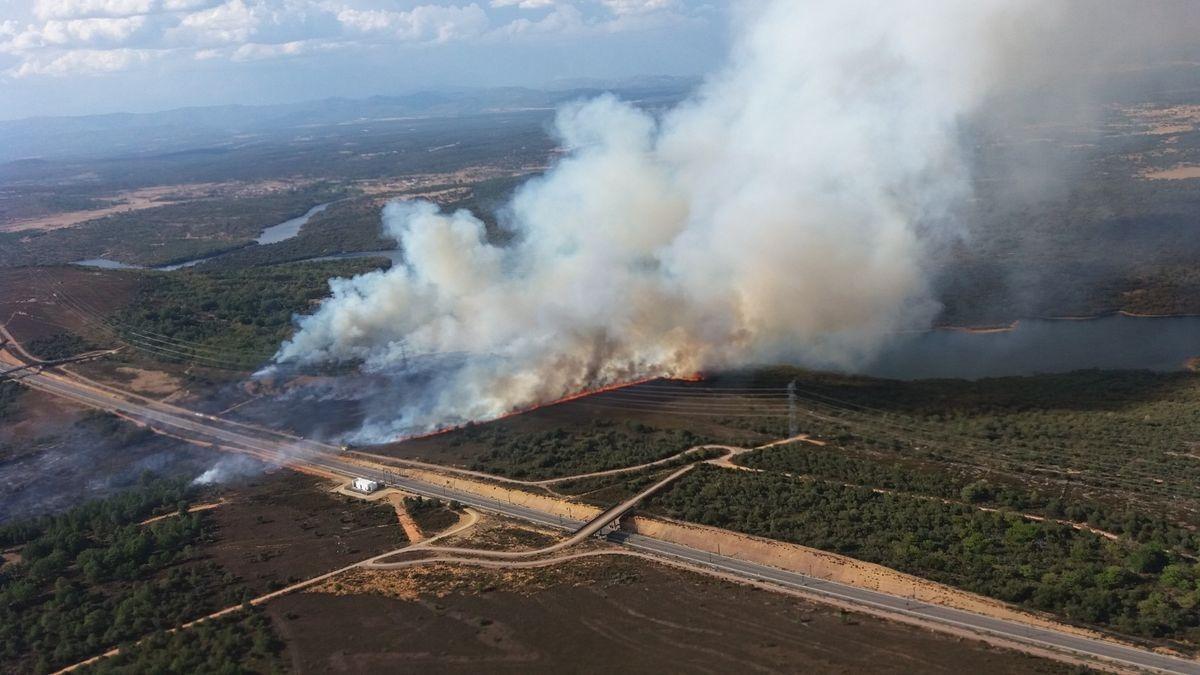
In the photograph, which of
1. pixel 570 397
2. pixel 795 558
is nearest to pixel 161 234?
pixel 570 397

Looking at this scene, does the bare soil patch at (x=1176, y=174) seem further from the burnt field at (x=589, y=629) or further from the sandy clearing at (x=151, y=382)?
the sandy clearing at (x=151, y=382)

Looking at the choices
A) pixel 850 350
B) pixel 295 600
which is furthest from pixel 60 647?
pixel 850 350

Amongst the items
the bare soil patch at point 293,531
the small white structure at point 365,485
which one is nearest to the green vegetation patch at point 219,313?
the bare soil patch at point 293,531

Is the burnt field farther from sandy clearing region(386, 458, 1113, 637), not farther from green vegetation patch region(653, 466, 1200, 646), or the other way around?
green vegetation patch region(653, 466, 1200, 646)

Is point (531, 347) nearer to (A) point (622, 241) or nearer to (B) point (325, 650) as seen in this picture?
(A) point (622, 241)

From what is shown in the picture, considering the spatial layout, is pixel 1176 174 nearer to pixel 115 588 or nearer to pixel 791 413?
pixel 791 413

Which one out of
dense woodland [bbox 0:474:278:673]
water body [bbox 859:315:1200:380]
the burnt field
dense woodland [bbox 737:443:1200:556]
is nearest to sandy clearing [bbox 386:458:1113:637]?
the burnt field
